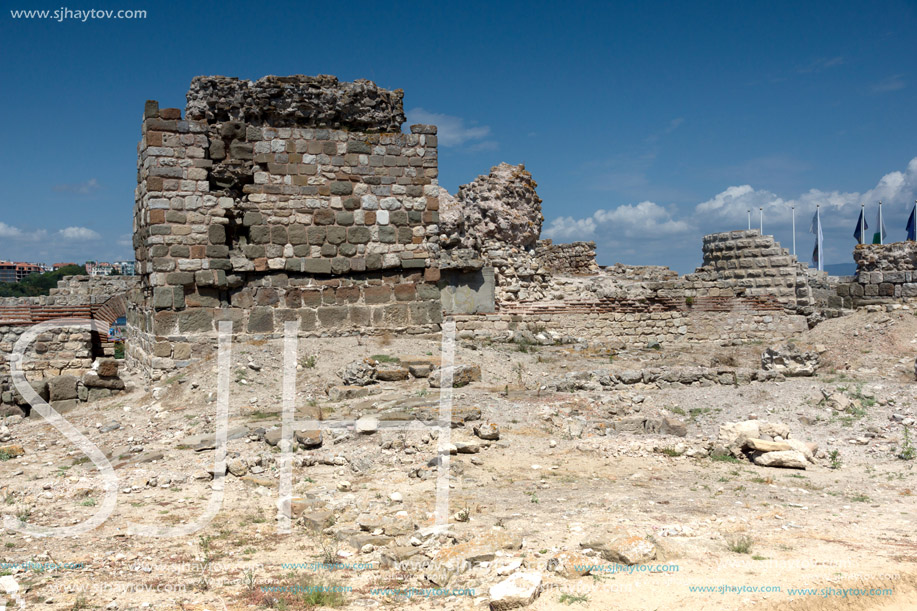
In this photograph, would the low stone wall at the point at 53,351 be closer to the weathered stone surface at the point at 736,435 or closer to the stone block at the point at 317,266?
the stone block at the point at 317,266

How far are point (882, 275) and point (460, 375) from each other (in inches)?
479

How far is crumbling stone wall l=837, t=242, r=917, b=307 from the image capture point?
15789 mm

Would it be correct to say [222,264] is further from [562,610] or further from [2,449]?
[562,610]

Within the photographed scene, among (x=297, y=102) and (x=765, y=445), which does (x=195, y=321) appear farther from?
(x=765, y=445)

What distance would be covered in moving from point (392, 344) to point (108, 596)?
6.76 m

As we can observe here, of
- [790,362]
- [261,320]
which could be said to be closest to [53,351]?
[261,320]

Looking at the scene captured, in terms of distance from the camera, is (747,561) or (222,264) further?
(222,264)

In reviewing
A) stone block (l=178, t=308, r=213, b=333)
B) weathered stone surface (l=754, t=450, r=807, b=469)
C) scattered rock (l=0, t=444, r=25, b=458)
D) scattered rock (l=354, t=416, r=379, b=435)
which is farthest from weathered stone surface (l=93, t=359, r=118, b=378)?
weathered stone surface (l=754, t=450, r=807, b=469)

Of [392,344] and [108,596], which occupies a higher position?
[392,344]

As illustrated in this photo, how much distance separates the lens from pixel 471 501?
5.20 m

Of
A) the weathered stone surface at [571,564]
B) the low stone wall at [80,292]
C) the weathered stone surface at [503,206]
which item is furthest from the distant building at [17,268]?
the weathered stone surface at [571,564]

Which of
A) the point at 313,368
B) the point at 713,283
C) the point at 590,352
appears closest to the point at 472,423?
the point at 313,368

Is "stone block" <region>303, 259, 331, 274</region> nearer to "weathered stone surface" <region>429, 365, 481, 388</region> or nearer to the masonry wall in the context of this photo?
"weathered stone surface" <region>429, 365, 481, 388</region>

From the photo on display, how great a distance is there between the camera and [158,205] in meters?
9.19
